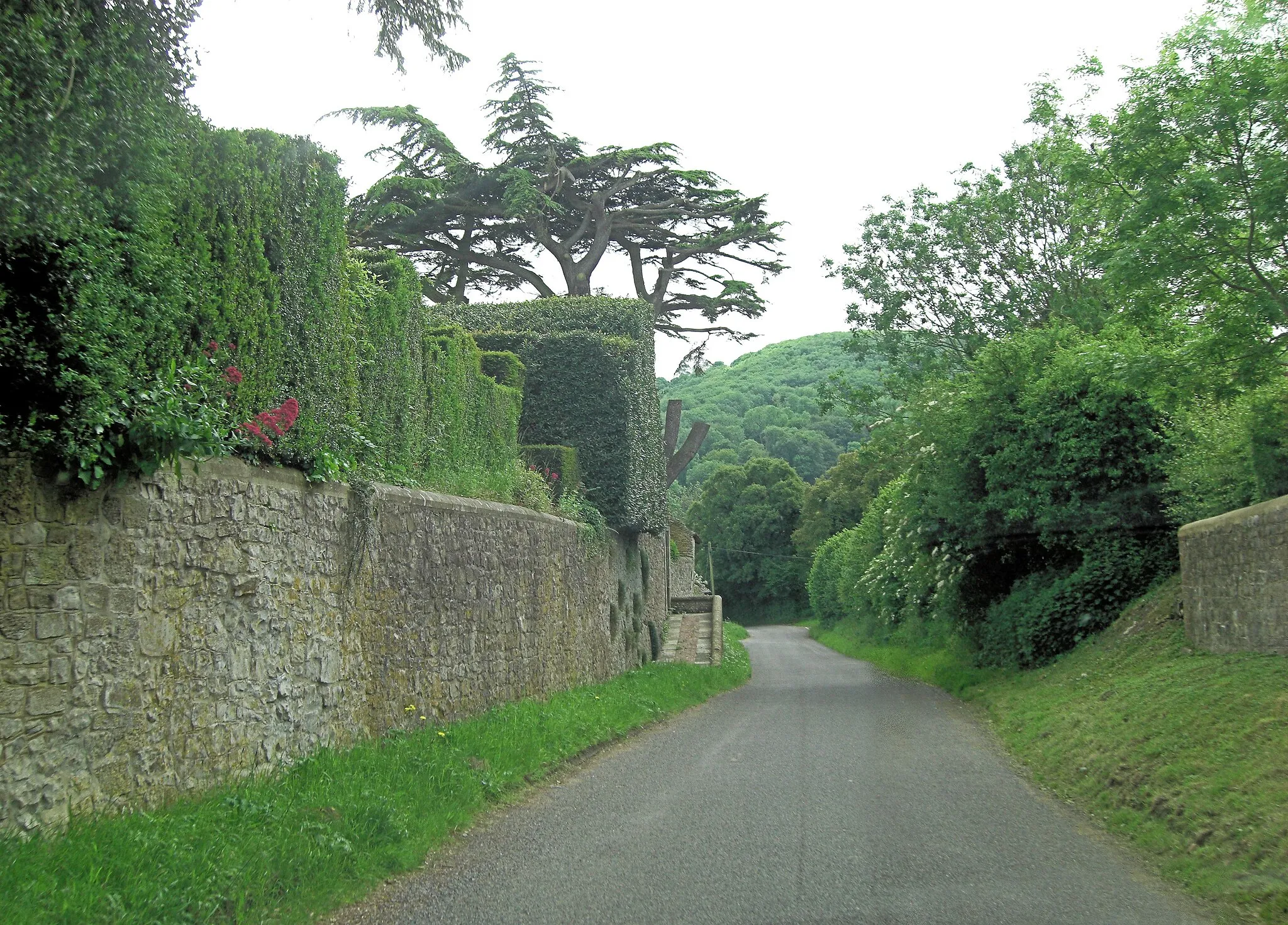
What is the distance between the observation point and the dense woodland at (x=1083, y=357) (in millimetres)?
10586

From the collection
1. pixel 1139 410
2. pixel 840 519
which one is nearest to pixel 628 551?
pixel 1139 410

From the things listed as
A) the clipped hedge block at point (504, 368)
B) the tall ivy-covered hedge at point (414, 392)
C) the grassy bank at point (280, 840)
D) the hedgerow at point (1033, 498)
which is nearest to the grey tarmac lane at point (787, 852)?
the grassy bank at point (280, 840)

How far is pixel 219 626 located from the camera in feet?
24.6

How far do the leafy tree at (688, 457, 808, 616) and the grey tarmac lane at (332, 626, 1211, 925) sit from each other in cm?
6419

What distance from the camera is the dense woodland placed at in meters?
10.6

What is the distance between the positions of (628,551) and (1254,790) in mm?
17058

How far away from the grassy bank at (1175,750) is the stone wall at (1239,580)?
230 millimetres

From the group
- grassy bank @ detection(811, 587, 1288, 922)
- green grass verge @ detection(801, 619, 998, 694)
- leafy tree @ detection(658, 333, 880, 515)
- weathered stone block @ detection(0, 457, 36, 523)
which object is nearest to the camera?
weathered stone block @ detection(0, 457, 36, 523)

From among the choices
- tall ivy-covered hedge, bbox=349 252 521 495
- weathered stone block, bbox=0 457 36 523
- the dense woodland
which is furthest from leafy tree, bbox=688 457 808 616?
weathered stone block, bbox=0 457 36 523

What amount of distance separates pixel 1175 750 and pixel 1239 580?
311cm

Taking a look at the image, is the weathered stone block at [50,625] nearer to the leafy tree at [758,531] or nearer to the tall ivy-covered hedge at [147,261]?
the tall ivy-covered hedge at [147,261]

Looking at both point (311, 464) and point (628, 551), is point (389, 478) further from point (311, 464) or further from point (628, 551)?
point (628, 551)

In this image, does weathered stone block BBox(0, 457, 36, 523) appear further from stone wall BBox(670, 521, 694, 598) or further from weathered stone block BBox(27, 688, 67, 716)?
stone wall BBox(670, 521, 694, 598)

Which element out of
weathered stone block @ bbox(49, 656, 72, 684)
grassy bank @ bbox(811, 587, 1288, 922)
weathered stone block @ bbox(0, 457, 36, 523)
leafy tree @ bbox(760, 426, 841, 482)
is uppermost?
leafy tree @ bbox(760, 426, 841, 482)
